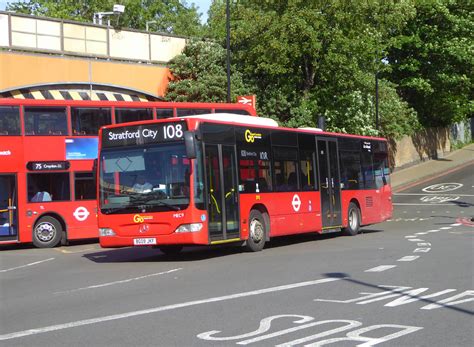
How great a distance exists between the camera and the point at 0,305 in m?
11.0

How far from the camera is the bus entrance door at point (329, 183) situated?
70.8ft

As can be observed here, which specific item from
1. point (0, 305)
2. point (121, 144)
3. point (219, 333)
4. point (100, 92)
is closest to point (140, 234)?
point (121, 144)

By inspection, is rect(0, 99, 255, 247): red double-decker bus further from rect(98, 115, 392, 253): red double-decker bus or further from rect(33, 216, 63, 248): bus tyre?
rect(98, 115, 392, 253): red double-decker bus

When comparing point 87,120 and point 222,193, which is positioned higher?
point 87,120

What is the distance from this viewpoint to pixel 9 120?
70.7 ft

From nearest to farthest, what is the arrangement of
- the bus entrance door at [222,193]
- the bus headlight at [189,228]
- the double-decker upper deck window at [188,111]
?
the bus headlight at [189,228] → the bus entrance door at [222,193] → the double-decker upper deck window at [188,111]

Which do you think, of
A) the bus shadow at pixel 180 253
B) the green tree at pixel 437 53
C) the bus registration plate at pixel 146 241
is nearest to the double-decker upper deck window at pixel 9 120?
the bus shadow at pixel 180 253

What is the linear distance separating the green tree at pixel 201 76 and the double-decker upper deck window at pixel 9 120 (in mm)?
15572

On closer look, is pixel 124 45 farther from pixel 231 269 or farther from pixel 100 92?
pixel 231 269

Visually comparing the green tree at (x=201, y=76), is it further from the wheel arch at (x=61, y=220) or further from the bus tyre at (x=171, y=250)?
the bus tyre at (x=171, y=250)

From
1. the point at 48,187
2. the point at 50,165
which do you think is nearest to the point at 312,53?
the point at 50,165

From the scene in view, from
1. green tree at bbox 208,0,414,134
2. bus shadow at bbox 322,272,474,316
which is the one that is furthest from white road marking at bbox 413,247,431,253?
green tree at bbox 208,0,414,134

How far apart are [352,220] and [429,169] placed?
28518 millimetres

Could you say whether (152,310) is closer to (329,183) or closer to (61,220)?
(329,183)
